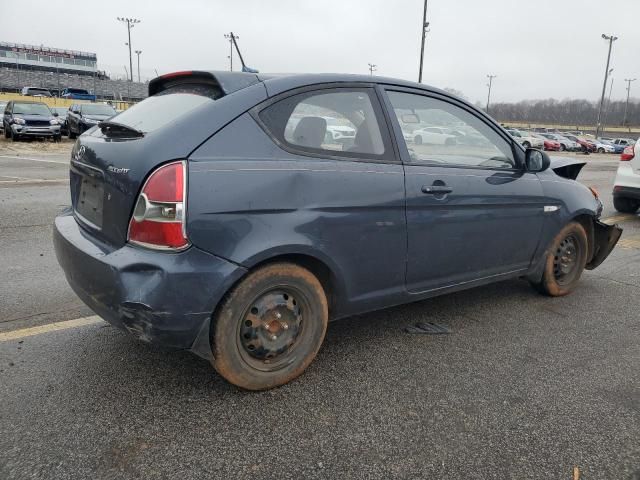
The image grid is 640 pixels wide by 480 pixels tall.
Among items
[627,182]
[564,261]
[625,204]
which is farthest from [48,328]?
[625,204]

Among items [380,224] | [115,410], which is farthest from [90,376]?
[380,224]

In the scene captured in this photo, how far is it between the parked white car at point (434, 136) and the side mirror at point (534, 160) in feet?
2.34

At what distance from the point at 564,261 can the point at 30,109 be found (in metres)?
22.6

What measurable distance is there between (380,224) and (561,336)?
1.69 meters

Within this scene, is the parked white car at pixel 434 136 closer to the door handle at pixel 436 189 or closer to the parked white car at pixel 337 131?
the door handle at pixel 436 189

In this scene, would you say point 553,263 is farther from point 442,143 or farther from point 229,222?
point 229,222

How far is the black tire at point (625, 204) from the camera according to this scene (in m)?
9.09

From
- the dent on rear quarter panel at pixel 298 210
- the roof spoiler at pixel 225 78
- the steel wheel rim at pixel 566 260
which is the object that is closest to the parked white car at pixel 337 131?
the dent on rear quarter panel at pixel 298 210

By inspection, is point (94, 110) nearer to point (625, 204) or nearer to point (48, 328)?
point (625, 204)

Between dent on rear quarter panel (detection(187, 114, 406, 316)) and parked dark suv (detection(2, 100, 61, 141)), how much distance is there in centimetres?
2166

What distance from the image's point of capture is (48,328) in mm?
3477

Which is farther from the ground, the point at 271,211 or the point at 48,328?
the point at 271,211

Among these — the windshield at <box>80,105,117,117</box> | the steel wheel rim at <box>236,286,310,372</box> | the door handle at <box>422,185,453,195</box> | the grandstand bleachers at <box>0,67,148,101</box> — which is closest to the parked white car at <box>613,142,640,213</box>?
the door handle at <box>422,185,453,195</box>

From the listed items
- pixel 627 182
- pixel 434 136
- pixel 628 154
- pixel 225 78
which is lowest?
pixel 627 182
